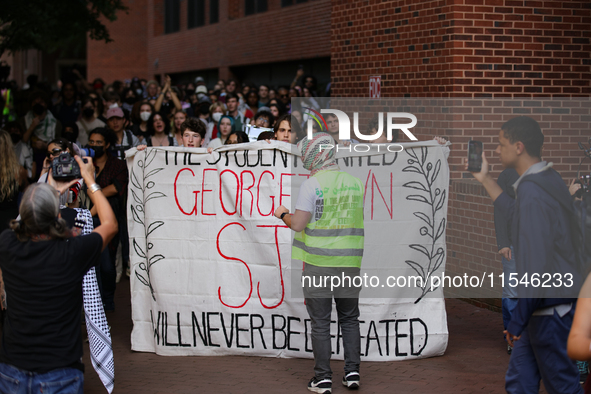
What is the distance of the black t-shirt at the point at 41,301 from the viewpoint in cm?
345

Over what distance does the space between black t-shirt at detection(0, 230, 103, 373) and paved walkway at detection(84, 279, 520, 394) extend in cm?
187

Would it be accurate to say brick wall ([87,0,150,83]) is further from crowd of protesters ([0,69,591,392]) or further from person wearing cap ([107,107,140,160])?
person wearing cap ([107,107,140,160])

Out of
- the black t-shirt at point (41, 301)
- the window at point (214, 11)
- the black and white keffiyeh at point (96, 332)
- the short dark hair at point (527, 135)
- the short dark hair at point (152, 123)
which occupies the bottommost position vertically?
the black and white keffiyeh at point (96, 332)

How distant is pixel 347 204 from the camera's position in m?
4.98

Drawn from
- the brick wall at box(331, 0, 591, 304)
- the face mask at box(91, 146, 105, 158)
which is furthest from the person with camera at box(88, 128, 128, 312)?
the brick wall at box(331, 0, 591, 304)

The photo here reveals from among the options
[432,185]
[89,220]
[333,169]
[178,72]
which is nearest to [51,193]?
[89,220]

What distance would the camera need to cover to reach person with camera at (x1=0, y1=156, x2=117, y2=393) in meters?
3.45

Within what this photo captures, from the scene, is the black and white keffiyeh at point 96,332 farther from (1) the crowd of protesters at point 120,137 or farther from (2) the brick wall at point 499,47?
(2) the brick wall at point 499,47

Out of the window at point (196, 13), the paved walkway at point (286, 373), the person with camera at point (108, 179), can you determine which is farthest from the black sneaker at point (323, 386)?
the window at point (196, 13)

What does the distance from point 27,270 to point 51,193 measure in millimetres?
396

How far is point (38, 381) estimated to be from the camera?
3.42m

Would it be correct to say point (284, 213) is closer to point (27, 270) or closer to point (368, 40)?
point (27, 270)

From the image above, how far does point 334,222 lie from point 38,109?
7.48m

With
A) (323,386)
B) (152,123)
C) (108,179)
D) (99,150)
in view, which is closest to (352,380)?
(323,386)
